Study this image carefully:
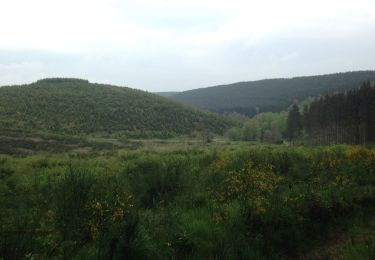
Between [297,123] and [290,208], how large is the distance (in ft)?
225

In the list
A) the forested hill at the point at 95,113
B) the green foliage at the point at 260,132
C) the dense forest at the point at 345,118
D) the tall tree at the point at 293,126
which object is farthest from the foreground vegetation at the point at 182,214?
the green foliage at the point at 260,132

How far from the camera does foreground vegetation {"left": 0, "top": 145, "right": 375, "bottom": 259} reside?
6.87 meters

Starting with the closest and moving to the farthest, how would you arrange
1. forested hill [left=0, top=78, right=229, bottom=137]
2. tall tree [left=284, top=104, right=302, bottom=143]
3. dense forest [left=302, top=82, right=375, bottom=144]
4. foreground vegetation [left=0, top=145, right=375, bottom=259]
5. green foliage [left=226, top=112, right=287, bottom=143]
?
foreground vegetation [left=0, top=145, right=375, bottom=259] → dense forest [left=302, top=82, right=375, bottom=144] → tall tree [left=284, top=104, right=302, bottom=143] → forested hill [left=0, top=78, right=229, bottom=137] → green foliage [left=226, top=112, right=287, bottom=143]

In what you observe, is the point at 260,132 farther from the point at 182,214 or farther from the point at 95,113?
the point at 182,214

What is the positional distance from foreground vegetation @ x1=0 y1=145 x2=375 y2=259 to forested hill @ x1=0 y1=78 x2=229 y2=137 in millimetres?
57761

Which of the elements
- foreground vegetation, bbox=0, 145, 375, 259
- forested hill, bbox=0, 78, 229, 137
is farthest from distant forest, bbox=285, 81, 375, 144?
foreground vegetation, bbox=0, 145, 375, 259

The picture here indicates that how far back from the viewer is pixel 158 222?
8422mm

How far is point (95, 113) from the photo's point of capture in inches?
3509

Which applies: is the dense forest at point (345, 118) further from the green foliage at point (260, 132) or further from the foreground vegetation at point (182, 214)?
the foreground vegetation at point (182, 214)

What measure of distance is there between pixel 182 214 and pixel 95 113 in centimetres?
8262

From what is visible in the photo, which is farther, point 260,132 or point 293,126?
point 260,132

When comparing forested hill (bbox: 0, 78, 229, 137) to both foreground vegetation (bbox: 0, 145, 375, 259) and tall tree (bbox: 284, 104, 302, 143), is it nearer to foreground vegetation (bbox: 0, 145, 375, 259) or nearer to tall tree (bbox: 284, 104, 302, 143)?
tall tree (bbox: 284, 104, 302, 143)

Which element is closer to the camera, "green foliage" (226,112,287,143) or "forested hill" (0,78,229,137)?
"forested hill" (0,78,229,137)

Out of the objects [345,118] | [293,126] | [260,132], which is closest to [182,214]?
[345,118]
